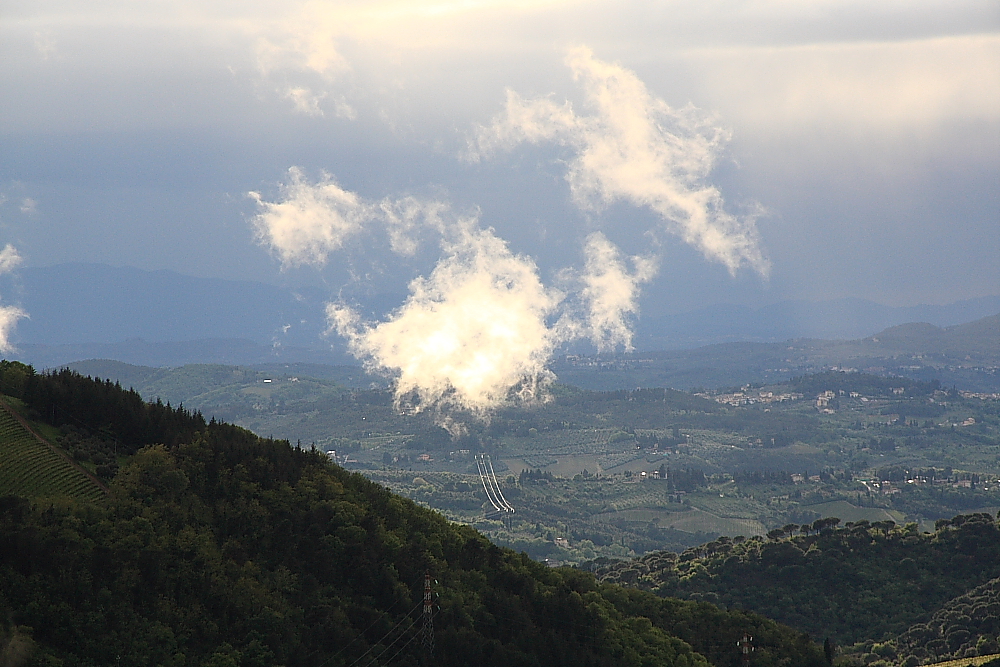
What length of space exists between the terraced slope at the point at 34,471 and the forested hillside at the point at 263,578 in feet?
8.95

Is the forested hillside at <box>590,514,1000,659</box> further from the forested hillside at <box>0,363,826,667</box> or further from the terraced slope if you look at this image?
the terraced slope

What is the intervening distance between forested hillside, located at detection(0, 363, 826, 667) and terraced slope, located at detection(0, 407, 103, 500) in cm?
273

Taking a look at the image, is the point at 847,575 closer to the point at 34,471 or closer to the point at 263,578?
the point at 263,578

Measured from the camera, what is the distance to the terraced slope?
276 ft

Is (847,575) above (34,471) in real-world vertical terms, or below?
below

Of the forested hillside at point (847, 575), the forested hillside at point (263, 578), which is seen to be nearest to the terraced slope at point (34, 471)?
the forested hillside at point (263, 578)

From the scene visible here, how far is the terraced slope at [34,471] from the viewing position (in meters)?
84.0

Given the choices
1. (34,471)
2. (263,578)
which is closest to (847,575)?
(263,578)

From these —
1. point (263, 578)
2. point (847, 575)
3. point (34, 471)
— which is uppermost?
point (34, 471)

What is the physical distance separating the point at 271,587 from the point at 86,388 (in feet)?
101

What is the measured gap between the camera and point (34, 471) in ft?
285

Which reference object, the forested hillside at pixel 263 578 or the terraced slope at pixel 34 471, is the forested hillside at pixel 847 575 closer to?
the forested hillside at pixel 263 578

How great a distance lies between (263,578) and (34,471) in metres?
19.8

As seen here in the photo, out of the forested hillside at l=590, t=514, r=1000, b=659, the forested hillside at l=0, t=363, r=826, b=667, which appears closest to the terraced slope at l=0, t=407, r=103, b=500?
the forested hillside at l=0, t=363, r=826, b=667
